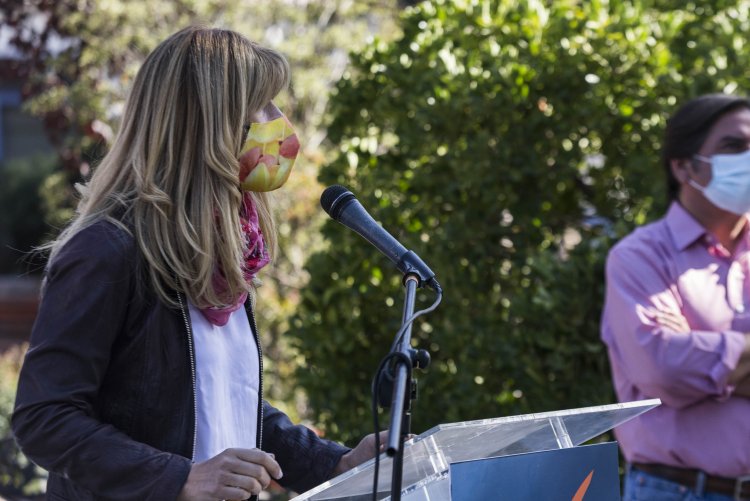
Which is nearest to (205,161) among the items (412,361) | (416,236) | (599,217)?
(412,361)

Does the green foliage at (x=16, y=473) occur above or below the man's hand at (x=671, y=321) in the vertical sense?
below

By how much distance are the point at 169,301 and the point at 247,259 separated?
233 millimetres

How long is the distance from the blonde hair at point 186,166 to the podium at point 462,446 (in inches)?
22.2

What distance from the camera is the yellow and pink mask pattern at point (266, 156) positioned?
2.35 m

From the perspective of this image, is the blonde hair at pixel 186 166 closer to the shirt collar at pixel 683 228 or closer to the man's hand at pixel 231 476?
the man's hand at pixel 231 476

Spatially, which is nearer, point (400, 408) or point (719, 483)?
point (400, 408)

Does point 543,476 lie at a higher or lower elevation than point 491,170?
lower

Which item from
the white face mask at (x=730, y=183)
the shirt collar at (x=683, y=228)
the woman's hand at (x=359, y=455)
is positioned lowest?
the woman's hand at (x=359, y=455)

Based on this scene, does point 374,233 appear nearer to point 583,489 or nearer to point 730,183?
A: point 583,489

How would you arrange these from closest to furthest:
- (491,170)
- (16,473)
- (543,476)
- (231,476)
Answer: (543,476) → (231,476) → (491,170) → (16,473)

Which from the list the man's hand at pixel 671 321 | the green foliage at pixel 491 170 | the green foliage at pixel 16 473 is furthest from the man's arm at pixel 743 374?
the green foliage at pixel 16 473

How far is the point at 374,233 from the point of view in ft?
6.94

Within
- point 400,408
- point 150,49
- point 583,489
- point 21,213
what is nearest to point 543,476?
point 583,489

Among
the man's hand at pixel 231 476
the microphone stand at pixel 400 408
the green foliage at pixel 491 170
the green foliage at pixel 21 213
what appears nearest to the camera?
the microphone stand at pixel 400 408
